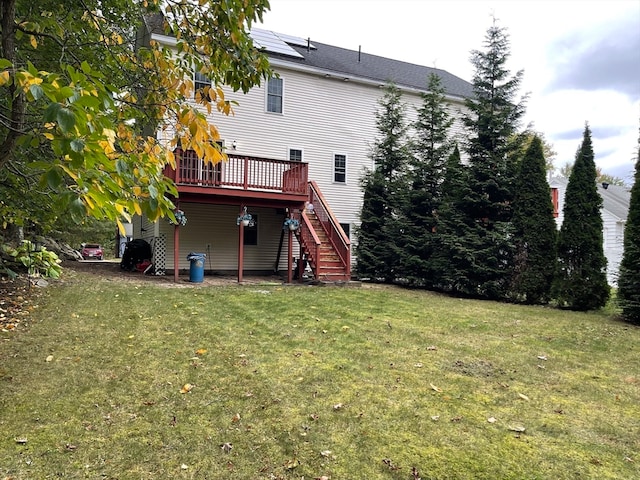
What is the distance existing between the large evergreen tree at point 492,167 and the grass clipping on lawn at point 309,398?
408 cm

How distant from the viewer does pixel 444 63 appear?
2256cm

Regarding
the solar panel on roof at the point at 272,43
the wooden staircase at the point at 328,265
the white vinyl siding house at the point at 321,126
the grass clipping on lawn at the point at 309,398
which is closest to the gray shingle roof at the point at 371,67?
the solar panel on roof at the point at 272,43

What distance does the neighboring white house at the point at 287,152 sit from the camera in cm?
1267

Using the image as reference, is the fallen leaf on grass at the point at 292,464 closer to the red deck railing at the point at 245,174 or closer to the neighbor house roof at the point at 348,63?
the red deck railing at the point at 245,174

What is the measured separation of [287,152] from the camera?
52.0 ft

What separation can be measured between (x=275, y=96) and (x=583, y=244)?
11.3 metres

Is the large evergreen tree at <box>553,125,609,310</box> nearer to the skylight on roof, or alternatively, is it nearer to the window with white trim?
the window with white trim

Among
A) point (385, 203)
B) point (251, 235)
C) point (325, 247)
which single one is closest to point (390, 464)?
point (325, 247)

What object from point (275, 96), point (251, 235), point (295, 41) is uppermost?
point (295, 41)

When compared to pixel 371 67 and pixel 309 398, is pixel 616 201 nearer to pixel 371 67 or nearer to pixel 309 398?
pixel 371 67

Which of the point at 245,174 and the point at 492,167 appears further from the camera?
the point at 245,174

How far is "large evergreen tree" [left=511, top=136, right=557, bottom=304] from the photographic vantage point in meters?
10.3

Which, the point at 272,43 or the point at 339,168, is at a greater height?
the point at 272,43

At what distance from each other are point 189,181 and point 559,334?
30.0 ft
